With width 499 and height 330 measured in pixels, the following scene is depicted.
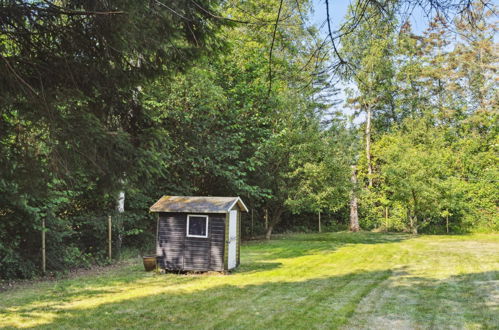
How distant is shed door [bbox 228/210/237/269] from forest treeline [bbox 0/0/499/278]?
2.69 m

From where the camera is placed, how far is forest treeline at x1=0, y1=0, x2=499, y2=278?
3.68 meters

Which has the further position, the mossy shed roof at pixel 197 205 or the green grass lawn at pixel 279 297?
the mossy shed roof at pixel 197 205

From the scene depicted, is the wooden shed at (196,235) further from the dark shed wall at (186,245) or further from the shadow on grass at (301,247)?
the shadow on grass at (301,247)

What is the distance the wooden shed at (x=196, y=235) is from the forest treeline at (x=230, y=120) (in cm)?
159

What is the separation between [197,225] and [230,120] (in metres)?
7.34

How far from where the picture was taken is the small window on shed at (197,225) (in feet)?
30.7

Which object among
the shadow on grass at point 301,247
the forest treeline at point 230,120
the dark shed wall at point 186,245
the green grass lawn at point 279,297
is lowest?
the shadow on grass at point 301,247

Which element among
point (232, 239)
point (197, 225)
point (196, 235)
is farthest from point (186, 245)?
point (232, 239)

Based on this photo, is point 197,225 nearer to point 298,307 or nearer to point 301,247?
point 298,307

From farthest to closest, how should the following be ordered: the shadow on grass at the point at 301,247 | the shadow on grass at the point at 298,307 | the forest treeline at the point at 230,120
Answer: the shadow on grass at the point at 301,247
the shadow on grass at the point at 298,307
the forest treeline at the point at 230,120

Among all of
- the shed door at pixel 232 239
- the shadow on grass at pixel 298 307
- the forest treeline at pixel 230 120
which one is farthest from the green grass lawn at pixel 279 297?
the forest treeline at pixel 230 120

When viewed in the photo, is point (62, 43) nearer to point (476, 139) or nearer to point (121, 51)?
point (121, 51)

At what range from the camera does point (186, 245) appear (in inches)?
372

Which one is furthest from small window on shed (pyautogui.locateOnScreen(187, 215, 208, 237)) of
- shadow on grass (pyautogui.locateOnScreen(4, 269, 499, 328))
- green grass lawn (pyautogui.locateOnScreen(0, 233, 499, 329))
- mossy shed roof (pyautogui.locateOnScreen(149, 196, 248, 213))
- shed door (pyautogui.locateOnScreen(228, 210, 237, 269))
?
shadow on grass (pyautogui.locateOnScreen(4, 269, 499, 328))
